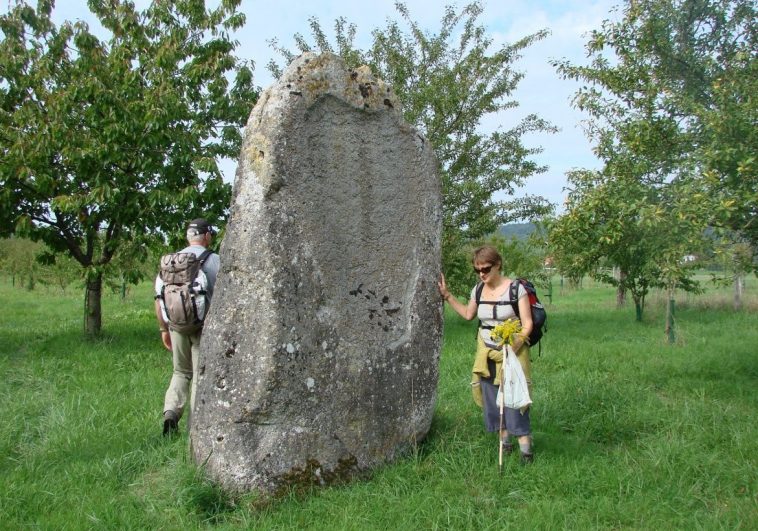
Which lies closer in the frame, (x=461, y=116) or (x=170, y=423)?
(x=170, y=423)

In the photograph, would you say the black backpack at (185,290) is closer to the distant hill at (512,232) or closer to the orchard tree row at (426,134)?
the orchard tree row at (426,134)

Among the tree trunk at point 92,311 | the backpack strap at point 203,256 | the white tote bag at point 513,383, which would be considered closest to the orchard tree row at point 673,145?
the white tote bag at point 513,383

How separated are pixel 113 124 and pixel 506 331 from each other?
7.60m

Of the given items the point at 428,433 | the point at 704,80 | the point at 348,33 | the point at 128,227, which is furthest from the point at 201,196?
the point at 704,80

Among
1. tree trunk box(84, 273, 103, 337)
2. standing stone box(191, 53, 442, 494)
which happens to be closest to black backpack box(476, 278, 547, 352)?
standing stone box(191, 53, 442, 494)

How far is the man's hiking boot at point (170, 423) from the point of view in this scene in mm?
5539

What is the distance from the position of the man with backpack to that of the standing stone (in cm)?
68

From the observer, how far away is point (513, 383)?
4766 mm

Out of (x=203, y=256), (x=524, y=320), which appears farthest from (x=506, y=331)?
(x=203, y=256)

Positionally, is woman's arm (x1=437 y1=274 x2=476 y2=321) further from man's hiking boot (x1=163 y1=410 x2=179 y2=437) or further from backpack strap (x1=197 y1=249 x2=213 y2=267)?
man's hiking boot (x1=163 y1=410 x2=179 y2=437)

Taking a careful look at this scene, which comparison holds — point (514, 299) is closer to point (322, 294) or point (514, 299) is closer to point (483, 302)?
point (483, 302)

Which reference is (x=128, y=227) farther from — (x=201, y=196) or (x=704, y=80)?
(x=704, y=80)

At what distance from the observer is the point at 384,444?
4.82 m

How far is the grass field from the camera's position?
13.5 feet
